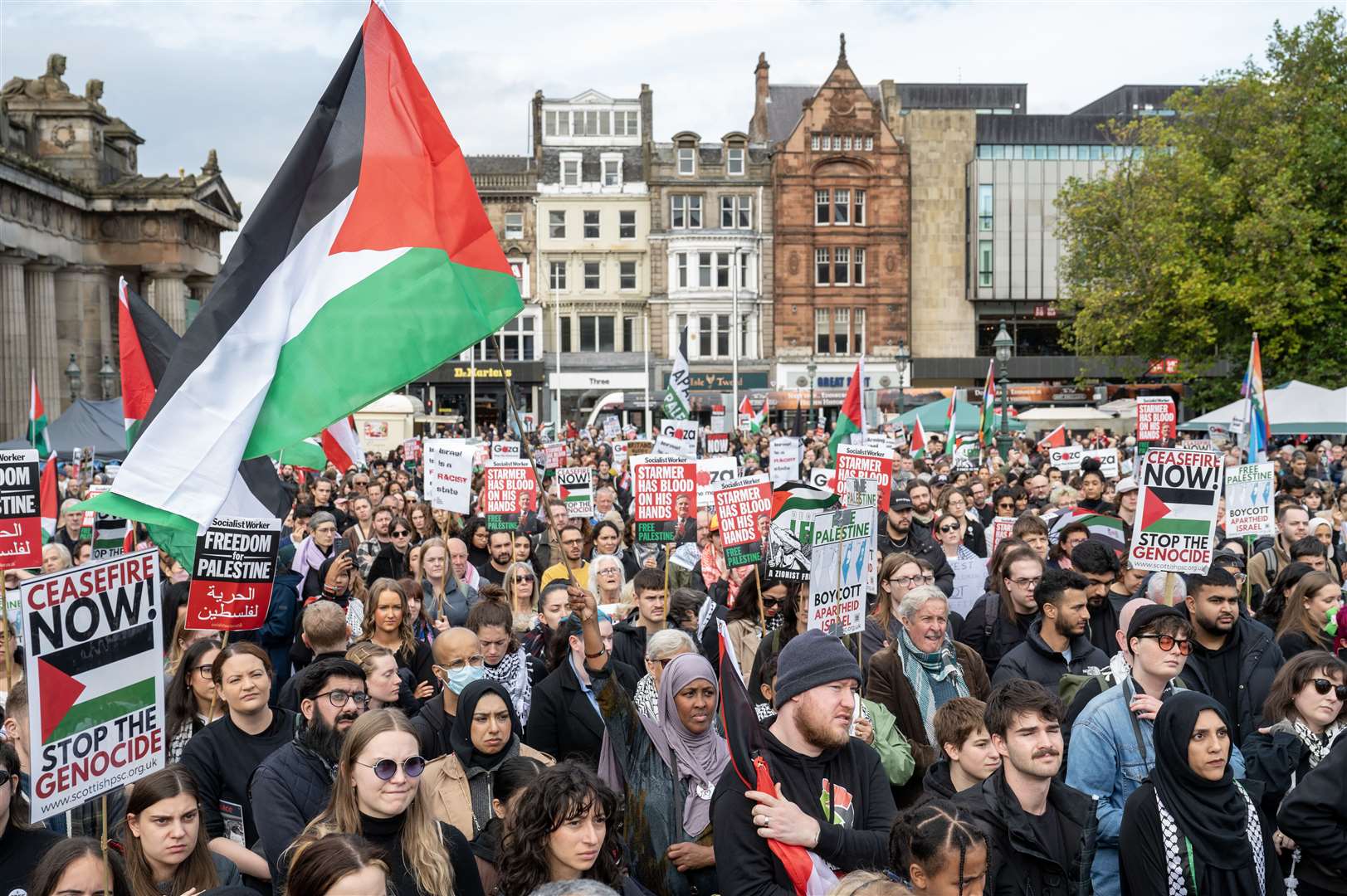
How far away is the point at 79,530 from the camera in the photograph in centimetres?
1609

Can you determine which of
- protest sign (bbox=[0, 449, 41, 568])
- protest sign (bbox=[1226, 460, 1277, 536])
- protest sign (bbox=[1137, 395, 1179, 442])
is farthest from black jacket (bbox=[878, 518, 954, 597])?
protest sign (bbox=[1137, 395, 1179, 442])

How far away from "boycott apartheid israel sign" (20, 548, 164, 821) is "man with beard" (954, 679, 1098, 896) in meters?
3.05

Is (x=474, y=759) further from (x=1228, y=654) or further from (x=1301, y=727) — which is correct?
(x=1228, y=654)

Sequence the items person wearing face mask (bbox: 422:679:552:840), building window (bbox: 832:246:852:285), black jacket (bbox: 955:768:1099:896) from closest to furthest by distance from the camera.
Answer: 1. black jacket (bbox: 955:768:1099:896)
2. person wearing face mask (bbox: 422:679:552:840)
3. building window (bbox: 832:246:852:285)

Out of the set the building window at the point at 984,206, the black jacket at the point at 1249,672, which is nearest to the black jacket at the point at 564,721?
the black jacket at the point at 1249,672

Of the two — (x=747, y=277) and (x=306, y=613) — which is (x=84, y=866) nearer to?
(x=306, y=613)

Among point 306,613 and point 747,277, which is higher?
point 747,277

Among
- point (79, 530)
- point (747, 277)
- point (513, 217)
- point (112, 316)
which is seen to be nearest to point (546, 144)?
point (513, 217)

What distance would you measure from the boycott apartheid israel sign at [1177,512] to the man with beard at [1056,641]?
121cm

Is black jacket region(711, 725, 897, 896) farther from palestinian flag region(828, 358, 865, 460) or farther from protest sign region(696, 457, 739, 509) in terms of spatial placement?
palestinian flag region(828, 358, 865, 460)

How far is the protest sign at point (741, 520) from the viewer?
1047cm

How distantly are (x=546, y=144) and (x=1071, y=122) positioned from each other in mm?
25057

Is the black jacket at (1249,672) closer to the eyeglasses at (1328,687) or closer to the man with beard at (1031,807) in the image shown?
the eyeglasses at (1328,687)

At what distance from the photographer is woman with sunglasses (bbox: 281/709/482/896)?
14.4 feet
